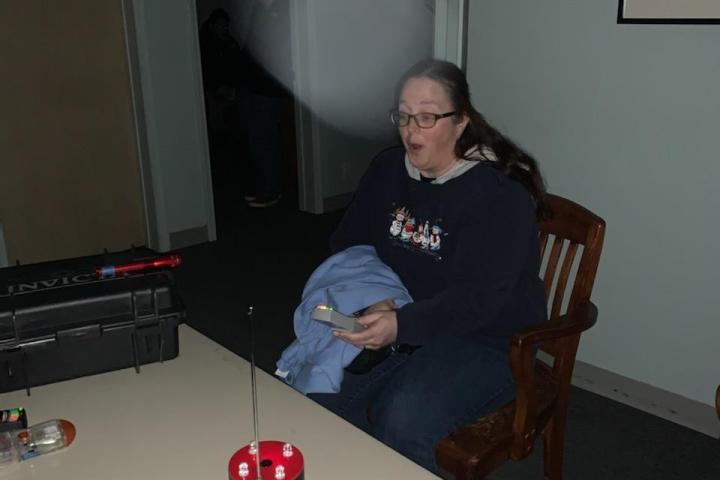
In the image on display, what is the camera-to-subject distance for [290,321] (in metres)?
3.20

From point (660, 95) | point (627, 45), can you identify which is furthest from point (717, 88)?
point (627, 45)

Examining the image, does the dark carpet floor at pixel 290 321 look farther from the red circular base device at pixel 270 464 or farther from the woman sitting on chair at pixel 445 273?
the red circular base device at pixel 270 464

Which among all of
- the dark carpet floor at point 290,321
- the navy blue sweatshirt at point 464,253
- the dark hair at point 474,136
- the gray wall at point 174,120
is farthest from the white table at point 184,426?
the gray wall at point 174,120

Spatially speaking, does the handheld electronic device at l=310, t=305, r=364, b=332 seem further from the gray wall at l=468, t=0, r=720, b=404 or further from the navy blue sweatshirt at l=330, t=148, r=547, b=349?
the gray wall at l=468, t=0, r=720, b=404

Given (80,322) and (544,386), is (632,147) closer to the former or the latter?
(544,386)

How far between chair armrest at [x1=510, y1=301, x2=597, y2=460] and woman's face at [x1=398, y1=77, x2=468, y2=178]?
46 centimetres

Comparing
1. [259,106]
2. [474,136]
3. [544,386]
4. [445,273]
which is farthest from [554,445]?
[259,106]

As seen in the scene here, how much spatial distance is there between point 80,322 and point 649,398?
1962 mm

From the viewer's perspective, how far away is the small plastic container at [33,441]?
3.31 ft

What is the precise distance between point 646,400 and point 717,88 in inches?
42.5

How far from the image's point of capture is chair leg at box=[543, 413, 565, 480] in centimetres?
168

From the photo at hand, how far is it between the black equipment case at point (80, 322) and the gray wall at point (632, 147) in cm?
161

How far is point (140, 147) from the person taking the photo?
3979 mm

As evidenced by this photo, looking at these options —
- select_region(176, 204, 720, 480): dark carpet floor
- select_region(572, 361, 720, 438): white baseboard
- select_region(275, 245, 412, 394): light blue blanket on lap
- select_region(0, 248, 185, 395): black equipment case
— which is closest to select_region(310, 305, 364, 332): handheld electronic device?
select_region(275, 245, 412, 394): light blue blanket on lap
